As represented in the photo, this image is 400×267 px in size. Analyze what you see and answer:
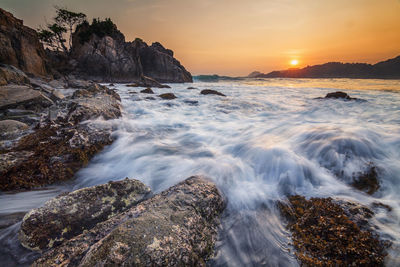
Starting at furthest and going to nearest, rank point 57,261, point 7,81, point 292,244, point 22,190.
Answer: point 7,81 < point 22,190 < point 292,244 < point 57,261

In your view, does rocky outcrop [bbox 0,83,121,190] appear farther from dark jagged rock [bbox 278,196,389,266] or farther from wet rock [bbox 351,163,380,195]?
wet rock [bbox 351,163,380,195]

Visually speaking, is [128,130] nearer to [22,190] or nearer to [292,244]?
[22,190]

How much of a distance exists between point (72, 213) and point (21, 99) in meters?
6.36

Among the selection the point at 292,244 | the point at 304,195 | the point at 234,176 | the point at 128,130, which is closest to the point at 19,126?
the point at 128,130

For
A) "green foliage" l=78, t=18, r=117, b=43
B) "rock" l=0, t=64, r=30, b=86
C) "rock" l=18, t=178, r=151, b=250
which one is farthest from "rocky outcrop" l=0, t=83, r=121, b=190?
"green foliage" l=78, t=18, r=117, b=43

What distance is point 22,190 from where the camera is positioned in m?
2.28

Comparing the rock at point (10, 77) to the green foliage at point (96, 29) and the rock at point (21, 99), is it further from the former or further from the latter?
the green foliage at point (96, 29)

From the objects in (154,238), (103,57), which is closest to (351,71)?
(103,57)

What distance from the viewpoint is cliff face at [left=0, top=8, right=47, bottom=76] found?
48.1ft

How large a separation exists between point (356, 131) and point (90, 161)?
574cm

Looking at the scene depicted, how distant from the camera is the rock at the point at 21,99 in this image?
17.2ft

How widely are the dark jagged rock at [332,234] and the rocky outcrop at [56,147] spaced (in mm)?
3261

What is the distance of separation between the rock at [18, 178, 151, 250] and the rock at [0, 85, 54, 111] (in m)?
5.86

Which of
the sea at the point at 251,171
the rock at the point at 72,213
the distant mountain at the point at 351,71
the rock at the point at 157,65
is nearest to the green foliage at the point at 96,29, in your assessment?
the rock at the point at 157,65
